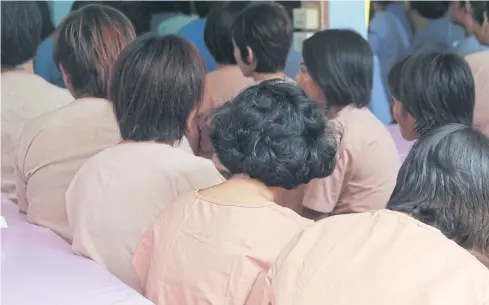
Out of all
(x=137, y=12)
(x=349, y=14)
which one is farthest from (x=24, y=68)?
(x=137, y=12)

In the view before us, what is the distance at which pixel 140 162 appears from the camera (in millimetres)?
1719

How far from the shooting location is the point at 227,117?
1491 millimetres

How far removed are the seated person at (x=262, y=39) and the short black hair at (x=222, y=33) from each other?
0.45ft

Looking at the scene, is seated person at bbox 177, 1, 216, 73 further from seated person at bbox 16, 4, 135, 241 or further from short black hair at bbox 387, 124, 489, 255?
short black hair at bbox 387, 124, 489, 255

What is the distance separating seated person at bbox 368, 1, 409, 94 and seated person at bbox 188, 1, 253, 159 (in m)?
1.43

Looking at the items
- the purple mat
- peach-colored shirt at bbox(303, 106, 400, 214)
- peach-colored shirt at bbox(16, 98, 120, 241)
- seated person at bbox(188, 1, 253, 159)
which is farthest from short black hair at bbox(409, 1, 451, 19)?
the purple mat

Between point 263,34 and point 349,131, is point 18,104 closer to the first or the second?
point 263,34

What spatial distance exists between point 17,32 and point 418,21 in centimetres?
282

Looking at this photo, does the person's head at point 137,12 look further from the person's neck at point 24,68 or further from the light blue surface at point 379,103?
the person's neck at point 24,68

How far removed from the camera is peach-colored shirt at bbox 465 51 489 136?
2.64 m

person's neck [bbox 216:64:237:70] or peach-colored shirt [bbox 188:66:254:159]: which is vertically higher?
person's neck [bbox 216:64:237:70]

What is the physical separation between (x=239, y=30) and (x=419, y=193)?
5.45ft

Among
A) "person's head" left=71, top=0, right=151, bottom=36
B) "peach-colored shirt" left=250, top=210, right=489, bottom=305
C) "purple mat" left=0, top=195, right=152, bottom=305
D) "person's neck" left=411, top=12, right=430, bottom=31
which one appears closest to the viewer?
"peach-colored shirt" left=250, top=210, right=489, bottom=305

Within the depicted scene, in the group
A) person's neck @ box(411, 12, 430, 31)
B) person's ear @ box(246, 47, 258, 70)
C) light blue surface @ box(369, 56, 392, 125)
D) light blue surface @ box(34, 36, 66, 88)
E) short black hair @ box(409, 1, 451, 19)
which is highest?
person's ear @ box(246, 47, 258, 70)
